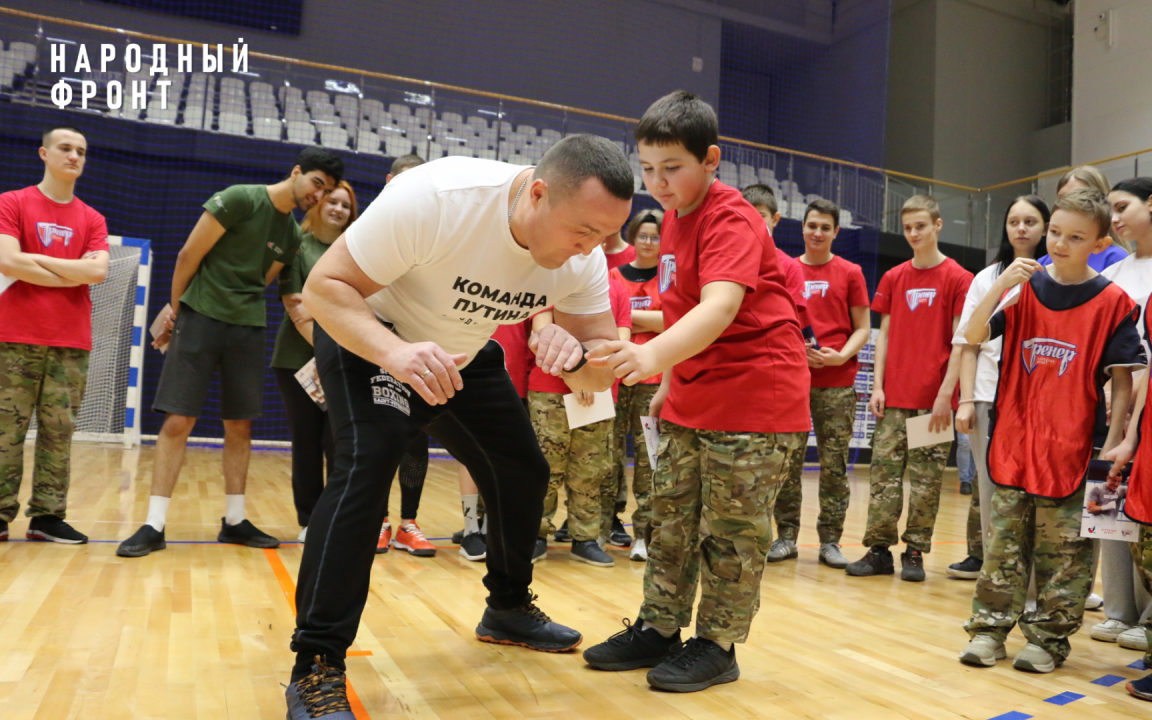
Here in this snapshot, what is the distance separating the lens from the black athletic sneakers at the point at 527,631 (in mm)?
2141

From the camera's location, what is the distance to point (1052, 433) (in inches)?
88.1

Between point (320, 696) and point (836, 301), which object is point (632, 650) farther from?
point (836, 301)

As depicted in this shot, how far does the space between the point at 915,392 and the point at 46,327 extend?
3720 mm

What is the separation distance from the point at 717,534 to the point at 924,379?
199 centimetres

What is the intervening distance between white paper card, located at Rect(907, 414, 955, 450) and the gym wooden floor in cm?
61

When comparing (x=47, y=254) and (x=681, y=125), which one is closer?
(x=681, y=125)

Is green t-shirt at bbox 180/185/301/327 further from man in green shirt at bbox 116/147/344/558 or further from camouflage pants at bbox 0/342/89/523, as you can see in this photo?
camouflage pants at bbox 0/342/89/523

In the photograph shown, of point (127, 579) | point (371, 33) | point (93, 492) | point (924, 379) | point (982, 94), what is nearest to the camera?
point (127, 579)

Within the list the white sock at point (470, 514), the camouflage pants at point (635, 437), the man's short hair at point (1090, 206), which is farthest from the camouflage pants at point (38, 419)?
the man's short hair at point (1090, 206)

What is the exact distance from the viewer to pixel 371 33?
9719 millimetres

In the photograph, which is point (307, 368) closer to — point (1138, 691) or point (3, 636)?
point (3, 636)

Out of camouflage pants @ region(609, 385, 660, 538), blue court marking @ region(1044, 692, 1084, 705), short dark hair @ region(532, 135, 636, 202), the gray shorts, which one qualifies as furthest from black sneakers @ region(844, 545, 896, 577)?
the gray shorts

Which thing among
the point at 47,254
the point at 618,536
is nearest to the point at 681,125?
the point at 618,536

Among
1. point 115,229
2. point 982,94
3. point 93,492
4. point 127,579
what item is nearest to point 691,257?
point 127,579
